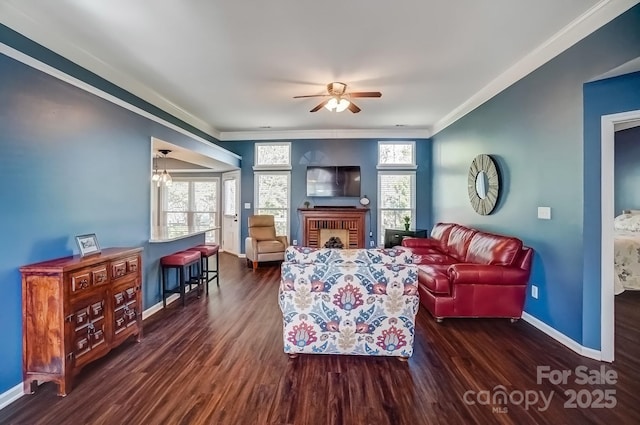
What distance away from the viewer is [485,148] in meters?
4.40

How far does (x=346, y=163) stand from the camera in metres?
7.09

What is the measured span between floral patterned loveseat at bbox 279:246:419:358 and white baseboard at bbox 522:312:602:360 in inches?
61.8

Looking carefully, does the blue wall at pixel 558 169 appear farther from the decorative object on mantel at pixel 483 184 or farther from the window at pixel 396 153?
the window at pixel 396 153

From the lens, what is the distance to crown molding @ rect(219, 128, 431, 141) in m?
6.89

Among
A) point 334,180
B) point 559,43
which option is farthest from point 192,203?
point 559,43

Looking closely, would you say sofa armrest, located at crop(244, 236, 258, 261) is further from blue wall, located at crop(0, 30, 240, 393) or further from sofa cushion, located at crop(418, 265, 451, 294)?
sofa cushion, located at crop(418, 265, 451, 294)

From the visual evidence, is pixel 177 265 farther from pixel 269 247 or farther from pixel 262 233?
pixel 262 233

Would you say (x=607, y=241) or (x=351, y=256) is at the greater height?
(x=607, y=241)

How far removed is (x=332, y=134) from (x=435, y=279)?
15.0ft

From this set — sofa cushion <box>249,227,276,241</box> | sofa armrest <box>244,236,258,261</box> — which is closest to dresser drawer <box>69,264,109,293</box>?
sofa armrest <box>244,236,258,261</box>

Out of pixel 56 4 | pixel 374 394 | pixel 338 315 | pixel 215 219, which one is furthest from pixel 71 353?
pixel 215 219

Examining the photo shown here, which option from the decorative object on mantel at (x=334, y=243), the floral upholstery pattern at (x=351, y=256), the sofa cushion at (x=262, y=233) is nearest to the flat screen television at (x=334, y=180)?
the decorative object on mantel at (x=334, y=243)

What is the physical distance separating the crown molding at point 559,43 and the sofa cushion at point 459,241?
1.95 meters

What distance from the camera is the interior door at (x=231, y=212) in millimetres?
7363
